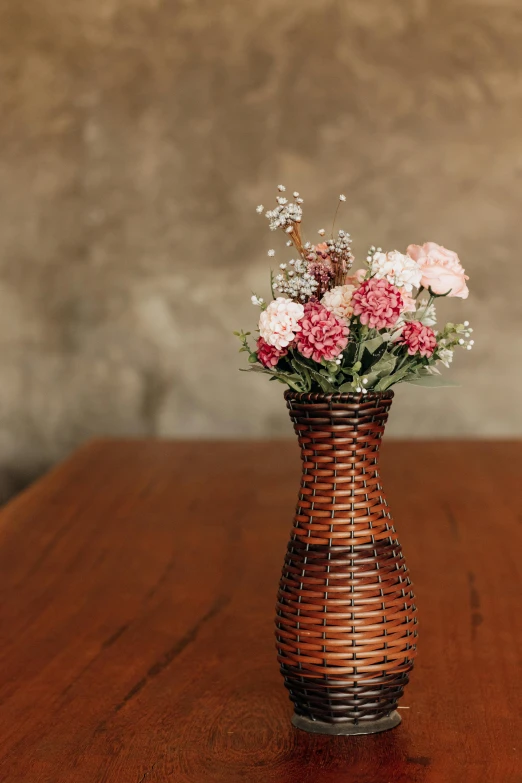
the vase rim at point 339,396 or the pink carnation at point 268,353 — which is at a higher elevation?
the pink carnation at point 268,353

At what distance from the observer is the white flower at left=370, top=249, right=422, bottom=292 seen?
1042 mm

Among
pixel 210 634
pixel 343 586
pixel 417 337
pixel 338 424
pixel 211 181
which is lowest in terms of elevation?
pixel 210 634

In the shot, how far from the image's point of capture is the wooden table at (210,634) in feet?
3.47

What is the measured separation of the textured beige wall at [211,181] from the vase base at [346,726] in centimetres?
342

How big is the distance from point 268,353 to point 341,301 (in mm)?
100

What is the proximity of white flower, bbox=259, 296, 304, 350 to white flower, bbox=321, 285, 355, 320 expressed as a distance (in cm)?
4

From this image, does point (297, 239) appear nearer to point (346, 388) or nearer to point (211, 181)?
point (346, 388)

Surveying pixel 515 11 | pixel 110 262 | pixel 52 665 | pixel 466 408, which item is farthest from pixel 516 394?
pixel 52 665

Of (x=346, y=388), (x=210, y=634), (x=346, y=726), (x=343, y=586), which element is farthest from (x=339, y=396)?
(x=210, y=634)

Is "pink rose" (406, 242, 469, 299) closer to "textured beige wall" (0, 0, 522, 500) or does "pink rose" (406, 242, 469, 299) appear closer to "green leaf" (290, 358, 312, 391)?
"green leaf" (290, 358, 312, 391)

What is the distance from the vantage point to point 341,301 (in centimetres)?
104

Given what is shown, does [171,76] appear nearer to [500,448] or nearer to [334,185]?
[334,185]

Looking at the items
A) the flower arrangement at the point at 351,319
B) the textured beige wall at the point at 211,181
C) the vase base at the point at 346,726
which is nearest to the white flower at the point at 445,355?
the flower arrangement at the point at 351,319

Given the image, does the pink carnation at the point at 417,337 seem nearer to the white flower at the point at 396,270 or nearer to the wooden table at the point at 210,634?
the white flower at the point at 396,270
